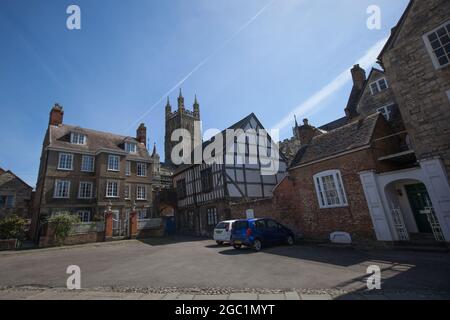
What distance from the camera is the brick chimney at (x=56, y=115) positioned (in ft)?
78.0

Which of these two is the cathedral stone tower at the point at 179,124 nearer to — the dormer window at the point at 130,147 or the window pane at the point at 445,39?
the dormer window at the point at 130,147

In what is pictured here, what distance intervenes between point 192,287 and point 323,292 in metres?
3.13

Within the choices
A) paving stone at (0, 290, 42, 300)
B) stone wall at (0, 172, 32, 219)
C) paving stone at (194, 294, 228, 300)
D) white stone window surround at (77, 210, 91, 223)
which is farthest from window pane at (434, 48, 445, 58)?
stone wall at (0, 172, 32, 219)

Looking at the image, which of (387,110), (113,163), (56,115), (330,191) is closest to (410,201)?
(330,191)

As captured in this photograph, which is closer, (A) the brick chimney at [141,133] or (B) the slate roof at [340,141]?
(B) the slate roof at [340,141]

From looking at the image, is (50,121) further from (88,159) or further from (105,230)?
(105,230)

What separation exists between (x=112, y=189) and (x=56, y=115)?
1031cm

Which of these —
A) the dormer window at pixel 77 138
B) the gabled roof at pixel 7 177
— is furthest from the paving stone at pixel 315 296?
the gabled roof at pixel 7 177

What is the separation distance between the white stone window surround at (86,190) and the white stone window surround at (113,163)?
254 centimetres

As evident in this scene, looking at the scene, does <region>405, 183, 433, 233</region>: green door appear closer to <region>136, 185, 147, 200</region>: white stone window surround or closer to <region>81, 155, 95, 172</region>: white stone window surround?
<region>136, 185, 147, 200</region>: white stone window surround

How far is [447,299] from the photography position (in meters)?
4.25

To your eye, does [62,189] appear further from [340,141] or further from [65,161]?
[340,141]
